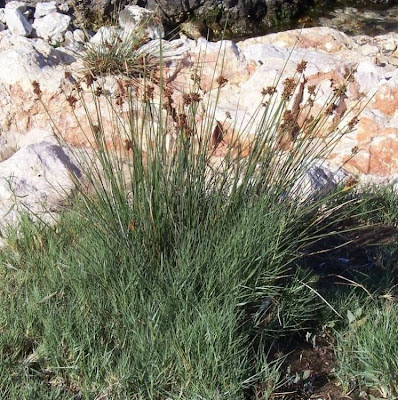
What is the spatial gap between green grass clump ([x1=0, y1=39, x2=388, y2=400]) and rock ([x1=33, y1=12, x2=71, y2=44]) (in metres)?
4.13

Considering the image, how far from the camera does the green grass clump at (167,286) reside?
9.05ft

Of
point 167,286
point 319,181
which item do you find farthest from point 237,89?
point 167,286

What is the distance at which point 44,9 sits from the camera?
7980 mm

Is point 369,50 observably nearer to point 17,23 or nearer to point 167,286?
point 17,23

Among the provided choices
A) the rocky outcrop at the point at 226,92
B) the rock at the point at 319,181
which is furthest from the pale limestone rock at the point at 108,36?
the rock at the point at 319,181

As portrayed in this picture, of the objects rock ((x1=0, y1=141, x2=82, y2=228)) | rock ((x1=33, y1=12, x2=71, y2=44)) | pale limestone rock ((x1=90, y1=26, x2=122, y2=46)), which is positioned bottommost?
rock ((x1=33, y1=12, x2=71, y2=44))

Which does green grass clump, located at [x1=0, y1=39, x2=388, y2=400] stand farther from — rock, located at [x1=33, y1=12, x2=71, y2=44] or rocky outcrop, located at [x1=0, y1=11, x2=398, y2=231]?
rock, located at [x1=33, y1=12, x2=71, y2=44]

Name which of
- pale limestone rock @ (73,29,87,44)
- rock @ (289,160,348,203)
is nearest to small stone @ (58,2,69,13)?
pale limestone rock @ (73,29,87,44)

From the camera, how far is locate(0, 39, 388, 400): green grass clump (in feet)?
9.05

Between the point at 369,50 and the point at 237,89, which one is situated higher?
the point at 237,89

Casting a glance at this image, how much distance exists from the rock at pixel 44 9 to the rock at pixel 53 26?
26 centimetres

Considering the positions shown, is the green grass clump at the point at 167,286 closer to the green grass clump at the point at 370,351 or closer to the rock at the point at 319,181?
the green grass clump at the point at 370,351

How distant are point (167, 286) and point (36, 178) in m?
1.73

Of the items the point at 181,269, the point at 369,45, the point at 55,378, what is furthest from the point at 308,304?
the point at 369,45
